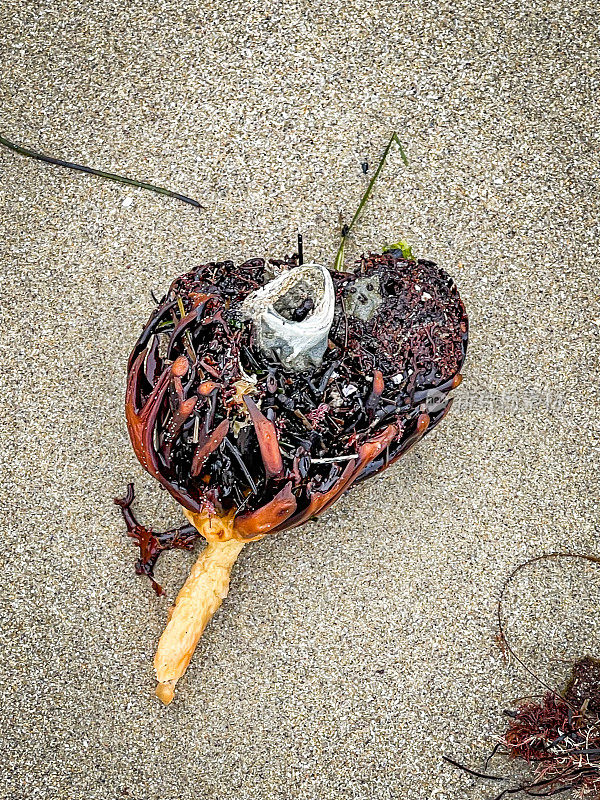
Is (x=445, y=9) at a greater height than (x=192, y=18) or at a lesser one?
greater

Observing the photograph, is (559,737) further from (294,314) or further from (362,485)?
(294,314)

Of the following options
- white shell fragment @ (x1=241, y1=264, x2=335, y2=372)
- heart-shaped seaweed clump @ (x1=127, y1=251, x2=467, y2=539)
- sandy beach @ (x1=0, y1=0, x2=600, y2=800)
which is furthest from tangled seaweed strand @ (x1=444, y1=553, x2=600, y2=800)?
white shell fragment @ (x1=241, y1=264, x2=335, y2=372)

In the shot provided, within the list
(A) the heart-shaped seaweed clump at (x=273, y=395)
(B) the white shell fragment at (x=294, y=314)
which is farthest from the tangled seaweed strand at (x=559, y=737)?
(B) the white shell fragment at (x=294, y=314)

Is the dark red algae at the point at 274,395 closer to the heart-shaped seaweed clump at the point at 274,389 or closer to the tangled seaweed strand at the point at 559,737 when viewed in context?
the heart-shaped seaweed clump at the point at 274,389

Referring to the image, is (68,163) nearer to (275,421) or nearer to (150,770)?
(275,421)

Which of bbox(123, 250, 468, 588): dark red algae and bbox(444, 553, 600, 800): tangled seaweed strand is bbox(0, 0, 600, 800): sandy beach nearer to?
bbox(444, 553, 600, 800): tangled seaweed strand

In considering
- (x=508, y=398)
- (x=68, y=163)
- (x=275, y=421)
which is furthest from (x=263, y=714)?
(x=68, y=163)
